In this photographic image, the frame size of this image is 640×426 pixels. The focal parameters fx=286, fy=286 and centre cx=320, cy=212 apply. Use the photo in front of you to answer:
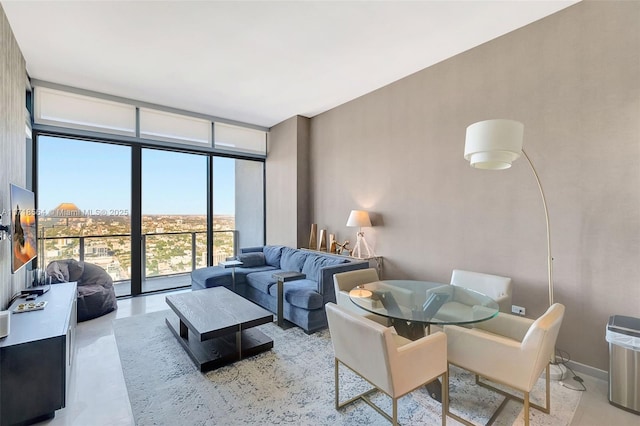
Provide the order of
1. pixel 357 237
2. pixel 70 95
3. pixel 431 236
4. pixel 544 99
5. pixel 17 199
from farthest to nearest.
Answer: pixel 357 237, pixel 70 95, pixel 431 236, pixel 544 99, pixel 17 199

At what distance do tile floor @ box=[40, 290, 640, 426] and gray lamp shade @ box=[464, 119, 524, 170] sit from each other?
180cm

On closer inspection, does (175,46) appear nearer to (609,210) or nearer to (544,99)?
(544,99)

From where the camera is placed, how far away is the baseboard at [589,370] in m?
2.38

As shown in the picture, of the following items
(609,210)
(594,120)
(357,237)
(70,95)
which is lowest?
(357,237)

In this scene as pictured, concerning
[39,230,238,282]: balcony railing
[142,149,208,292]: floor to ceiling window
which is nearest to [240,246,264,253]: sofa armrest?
[39,230,238,282]: balcony railing

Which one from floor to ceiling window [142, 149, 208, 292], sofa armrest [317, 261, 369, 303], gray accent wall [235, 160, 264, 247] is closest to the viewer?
sofa armrest [317, 261, 369, 303]

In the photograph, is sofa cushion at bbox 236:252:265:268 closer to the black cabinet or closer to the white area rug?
the white area rug

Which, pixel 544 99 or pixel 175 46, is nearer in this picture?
pixel 544 99

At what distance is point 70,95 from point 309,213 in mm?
4001

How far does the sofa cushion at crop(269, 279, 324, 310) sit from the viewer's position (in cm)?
328

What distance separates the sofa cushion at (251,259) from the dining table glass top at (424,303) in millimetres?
2708

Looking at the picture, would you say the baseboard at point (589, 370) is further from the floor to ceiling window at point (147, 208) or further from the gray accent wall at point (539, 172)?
the floor to ceiling window at point (147, 208)

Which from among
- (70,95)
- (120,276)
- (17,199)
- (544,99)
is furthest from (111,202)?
(544,99)

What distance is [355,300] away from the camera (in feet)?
7.62
